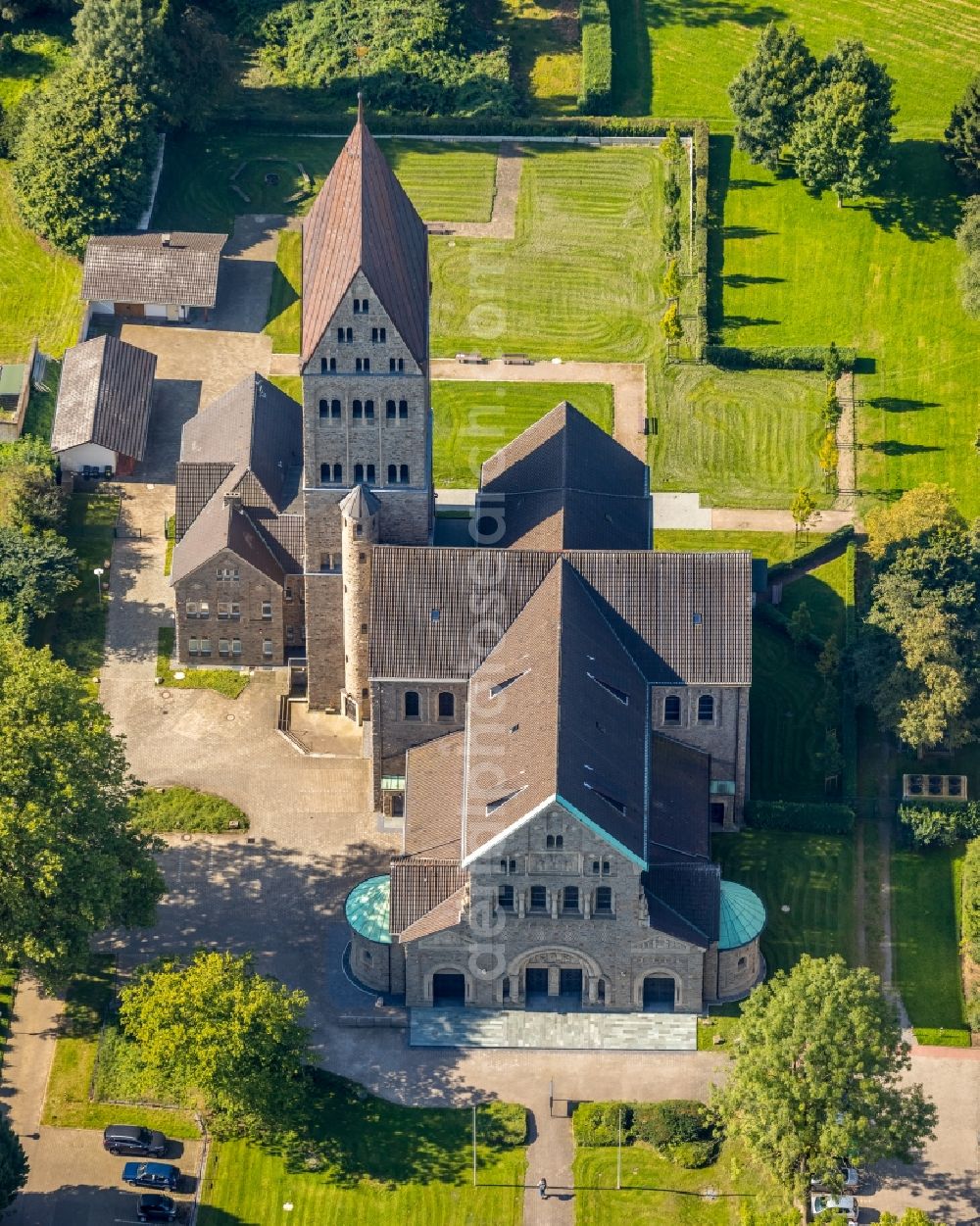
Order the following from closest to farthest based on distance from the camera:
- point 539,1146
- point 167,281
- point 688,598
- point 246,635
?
point 539,1146 → point 688,598 → point 246,635 → point 167,281

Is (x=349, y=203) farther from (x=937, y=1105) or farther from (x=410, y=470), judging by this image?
(x=937, y=1105)

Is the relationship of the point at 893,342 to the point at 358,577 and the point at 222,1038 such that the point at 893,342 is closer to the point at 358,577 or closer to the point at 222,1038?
the point at 358,577

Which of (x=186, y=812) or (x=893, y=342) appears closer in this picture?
(x=186, y=812)

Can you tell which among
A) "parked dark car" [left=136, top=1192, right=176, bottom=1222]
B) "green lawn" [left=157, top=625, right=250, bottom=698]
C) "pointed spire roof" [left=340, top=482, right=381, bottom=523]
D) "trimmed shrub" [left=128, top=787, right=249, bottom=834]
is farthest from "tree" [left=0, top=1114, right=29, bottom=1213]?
"pointed spire roof" [left=340, top=482, right=381, bottom=523]

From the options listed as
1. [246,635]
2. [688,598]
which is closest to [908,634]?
[688,598]

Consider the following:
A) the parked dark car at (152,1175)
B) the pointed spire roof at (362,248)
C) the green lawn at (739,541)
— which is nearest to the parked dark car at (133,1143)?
the parked dark car at (152,1175)

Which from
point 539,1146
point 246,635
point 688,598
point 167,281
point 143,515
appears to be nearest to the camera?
point 539,1146

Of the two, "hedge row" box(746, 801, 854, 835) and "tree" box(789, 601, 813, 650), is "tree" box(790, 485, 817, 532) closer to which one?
"tree" box(789, 601, 813, 650)

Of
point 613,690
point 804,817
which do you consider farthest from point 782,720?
point 613,690
